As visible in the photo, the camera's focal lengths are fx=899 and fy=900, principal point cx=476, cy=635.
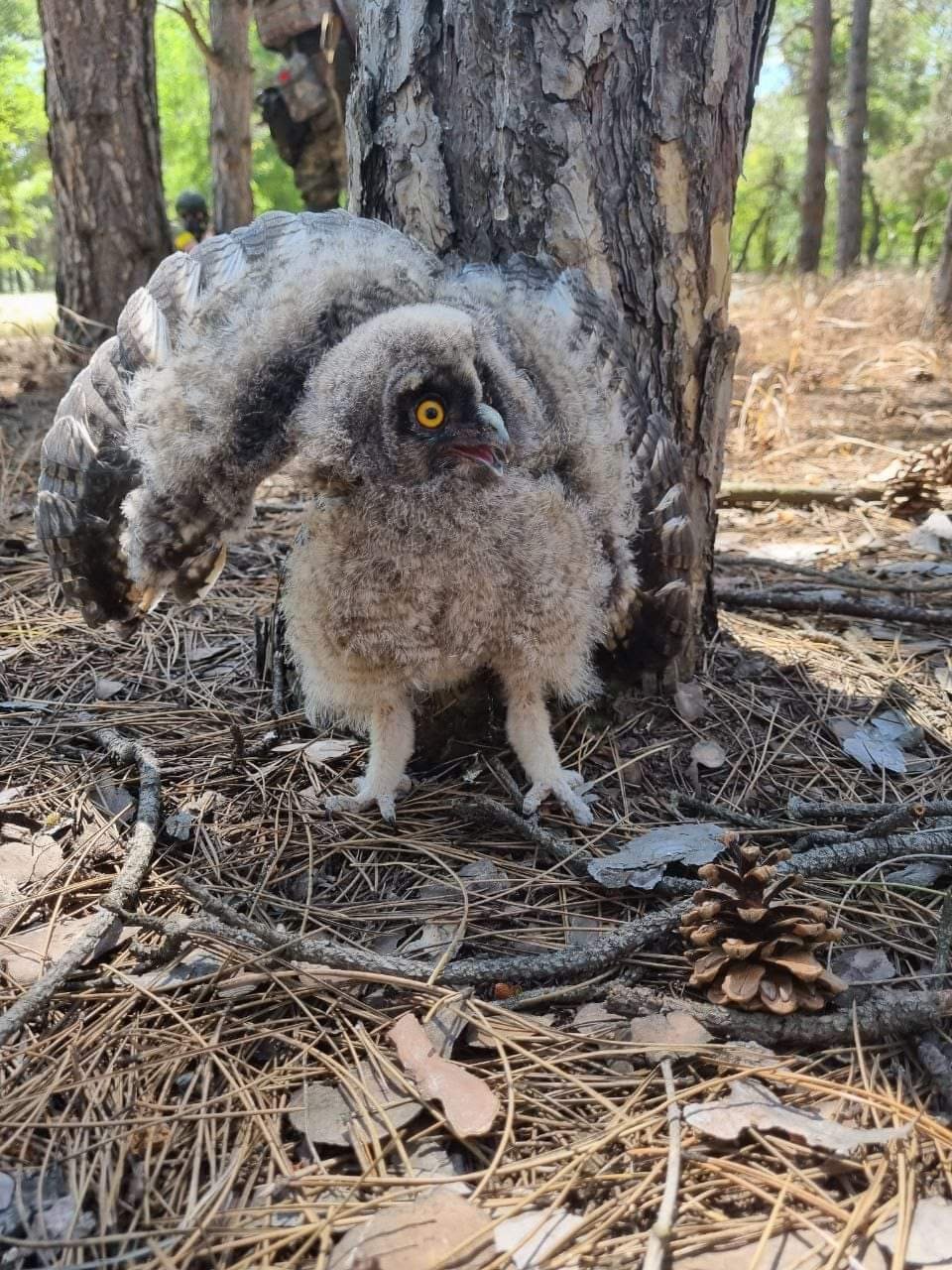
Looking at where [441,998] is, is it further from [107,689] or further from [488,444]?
[107,689]

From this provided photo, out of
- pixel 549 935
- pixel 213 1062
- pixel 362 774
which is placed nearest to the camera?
pixel 213 1062

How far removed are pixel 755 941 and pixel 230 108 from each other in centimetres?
994

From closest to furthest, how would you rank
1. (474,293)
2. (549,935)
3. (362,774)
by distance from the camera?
(549,935)
(474,293)
(362,774)

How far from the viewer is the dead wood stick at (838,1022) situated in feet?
5.33

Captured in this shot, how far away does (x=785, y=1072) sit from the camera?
5.12ft

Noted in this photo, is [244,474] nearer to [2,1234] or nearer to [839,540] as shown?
[2,1234]

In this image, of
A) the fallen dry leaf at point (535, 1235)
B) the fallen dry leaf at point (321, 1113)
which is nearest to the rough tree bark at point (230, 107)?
the fallen dry leaf at point (321, 1113)

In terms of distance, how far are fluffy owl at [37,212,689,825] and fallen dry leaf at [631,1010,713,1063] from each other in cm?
75

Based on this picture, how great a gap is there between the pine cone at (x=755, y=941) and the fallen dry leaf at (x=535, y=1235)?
54 cm

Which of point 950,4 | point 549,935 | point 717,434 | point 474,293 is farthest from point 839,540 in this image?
point 950,4

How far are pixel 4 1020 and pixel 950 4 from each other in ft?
86.7

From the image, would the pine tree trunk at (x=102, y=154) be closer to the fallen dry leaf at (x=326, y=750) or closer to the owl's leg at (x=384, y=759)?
the fallen dry leaf at (x=326, y=750)

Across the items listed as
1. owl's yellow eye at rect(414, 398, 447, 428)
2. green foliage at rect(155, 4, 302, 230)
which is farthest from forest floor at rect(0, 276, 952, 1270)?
green foliage at rect(155, 4, 302, 230)

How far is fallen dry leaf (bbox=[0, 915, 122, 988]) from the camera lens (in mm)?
1856
